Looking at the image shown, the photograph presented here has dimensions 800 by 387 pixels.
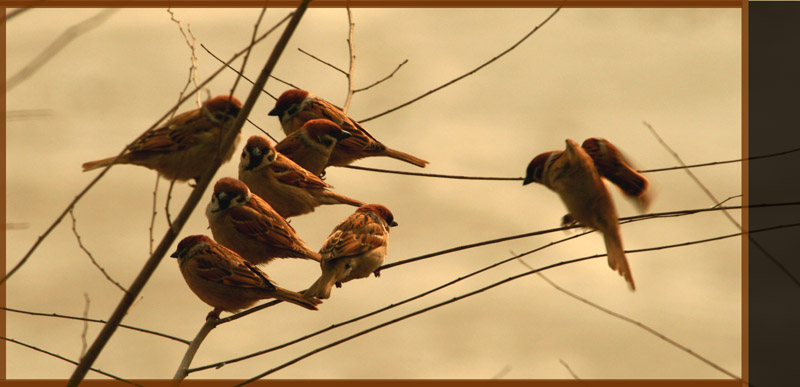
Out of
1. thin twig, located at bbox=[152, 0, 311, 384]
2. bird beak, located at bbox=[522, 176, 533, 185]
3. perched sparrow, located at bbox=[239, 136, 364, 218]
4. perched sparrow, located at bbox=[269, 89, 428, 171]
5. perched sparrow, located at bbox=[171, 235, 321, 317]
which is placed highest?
perched sparrow, located at bbox=[269, 89, 428, 171]

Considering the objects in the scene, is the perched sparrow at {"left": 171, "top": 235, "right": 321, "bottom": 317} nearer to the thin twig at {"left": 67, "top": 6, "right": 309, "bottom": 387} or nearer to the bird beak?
the bird beak

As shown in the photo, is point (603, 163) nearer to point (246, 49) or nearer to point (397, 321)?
point (397, 321)

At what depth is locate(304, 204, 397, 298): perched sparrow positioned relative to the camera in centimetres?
429

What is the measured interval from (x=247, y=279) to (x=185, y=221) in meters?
1.98

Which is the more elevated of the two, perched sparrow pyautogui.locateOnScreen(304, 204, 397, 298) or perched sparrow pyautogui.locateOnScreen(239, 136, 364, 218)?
perched sparrow pyautogui.locateOnScreen(239, 136, 364, 218)

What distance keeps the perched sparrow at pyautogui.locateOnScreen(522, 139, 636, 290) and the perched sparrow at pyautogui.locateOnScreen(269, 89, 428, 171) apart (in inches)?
95.8

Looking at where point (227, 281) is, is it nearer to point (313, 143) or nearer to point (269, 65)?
point (313, 143)

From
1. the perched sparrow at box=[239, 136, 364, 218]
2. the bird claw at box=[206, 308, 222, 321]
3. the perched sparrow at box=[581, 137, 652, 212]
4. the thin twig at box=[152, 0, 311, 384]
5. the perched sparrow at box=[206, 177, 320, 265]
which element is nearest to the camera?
the thin twig at box=[152, 0, 311, 384]

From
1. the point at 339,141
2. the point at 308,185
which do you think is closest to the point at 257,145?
the point at 308,185

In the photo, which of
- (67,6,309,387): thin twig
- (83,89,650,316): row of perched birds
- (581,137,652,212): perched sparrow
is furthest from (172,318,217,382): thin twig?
(581,137,652,212): perched sparrow

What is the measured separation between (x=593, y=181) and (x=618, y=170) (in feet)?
0.49

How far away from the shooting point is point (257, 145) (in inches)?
199

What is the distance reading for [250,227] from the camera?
4.61 m

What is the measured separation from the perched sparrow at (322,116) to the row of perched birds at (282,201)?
221 mm
